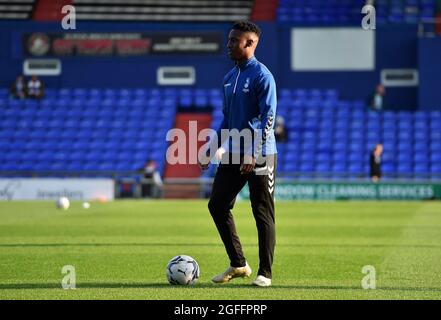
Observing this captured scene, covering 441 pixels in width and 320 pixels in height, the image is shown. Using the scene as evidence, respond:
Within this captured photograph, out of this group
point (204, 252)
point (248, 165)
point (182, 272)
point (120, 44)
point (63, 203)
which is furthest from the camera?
point (120, 44)

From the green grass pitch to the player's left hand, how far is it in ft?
4.02

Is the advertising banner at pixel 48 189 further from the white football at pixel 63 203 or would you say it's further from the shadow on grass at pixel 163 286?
the shadow on grass at pixel 163 286

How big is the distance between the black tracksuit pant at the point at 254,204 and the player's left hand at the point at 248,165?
0.57ft

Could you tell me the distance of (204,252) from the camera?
1534 cm

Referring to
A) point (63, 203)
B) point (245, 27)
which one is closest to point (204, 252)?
point (245, 27)

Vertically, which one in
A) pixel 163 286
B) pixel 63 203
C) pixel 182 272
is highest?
pixel 182 272

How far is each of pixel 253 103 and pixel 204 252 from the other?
515cm

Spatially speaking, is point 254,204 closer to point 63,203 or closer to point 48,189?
point 63,203

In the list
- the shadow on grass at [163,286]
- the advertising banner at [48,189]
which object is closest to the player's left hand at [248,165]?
the shadow on grass at [163,286]

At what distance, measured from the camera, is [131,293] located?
9.91 m

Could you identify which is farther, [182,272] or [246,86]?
[182,272]

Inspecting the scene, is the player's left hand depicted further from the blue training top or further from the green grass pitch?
the green grass pitch

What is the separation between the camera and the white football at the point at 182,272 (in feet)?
35.2
